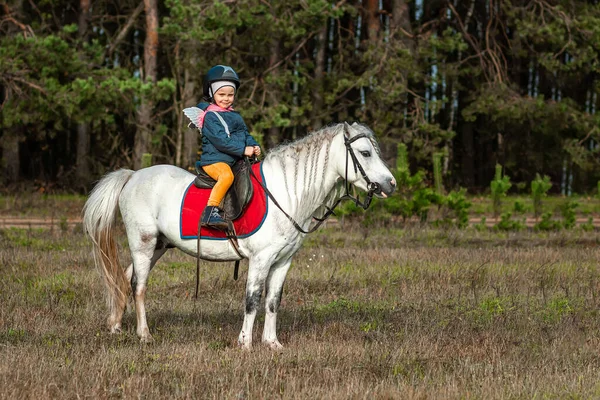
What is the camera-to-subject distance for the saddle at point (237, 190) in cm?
805

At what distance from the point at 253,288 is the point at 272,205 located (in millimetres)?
739

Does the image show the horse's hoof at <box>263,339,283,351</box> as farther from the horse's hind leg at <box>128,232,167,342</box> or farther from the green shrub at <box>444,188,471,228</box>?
the green shrub at <box>444,188,471,228</box>

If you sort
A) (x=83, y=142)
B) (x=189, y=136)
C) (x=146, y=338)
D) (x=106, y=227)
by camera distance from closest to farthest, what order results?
1. (x=146, y=338)
2. (x=106, y=227)
3. (x=189, y=136)
4. (x=83, y=142)

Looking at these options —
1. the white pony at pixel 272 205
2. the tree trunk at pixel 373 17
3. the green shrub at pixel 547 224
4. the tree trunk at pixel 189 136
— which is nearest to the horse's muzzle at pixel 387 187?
the white pony at pixel 272 205

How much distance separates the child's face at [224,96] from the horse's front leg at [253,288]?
1.40m

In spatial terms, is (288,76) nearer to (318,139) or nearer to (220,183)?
(318,139)

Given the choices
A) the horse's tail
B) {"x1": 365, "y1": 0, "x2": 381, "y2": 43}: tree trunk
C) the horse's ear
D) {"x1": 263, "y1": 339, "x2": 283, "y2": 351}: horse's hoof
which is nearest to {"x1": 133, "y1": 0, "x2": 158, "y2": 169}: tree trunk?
{"x1": 365, "y1": 0, "x2": 381, "y2": 43}: tree trunk

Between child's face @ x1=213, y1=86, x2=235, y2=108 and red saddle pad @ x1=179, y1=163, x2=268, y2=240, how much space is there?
2.02 feet

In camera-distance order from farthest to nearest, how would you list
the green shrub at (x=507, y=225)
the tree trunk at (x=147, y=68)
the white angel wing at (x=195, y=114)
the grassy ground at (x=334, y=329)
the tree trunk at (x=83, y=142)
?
the tree trunk at (x=83, y=142) < the tree trunk at (x=147, y=68) < the green shrub at (x=507, y=225) < the white angel wing at (x=195, y=114) < the grassy ground at (x=334, y=329)

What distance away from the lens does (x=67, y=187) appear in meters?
31.7

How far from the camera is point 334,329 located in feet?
29.5

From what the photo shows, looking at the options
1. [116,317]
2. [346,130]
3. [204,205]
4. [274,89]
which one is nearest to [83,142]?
[274,89]

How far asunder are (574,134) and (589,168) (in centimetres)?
498

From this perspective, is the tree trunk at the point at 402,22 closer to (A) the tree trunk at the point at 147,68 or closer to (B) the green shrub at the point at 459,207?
(A) the tree trunk at the point at 147,68
